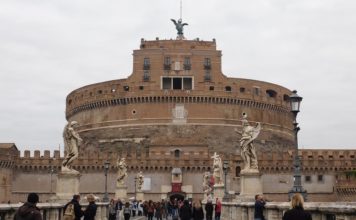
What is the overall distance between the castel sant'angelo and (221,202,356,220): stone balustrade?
1380 inches

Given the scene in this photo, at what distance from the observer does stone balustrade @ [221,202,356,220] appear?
7356 millimetres

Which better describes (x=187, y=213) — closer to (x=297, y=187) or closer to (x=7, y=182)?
(x=297, y=187)

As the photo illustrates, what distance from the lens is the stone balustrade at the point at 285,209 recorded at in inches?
290

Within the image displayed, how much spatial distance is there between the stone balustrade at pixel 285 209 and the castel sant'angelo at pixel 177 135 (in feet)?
115

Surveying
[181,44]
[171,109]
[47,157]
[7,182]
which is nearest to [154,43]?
[181,44]

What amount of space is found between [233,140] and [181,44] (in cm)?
1243

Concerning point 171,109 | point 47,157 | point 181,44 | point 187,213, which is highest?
point 181,44

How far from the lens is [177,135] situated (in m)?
63.2

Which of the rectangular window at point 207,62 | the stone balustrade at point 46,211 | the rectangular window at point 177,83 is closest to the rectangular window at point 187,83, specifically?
the rectangular window at point 177,83

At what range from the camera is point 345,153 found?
6028cm

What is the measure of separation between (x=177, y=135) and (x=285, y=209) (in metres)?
52.5

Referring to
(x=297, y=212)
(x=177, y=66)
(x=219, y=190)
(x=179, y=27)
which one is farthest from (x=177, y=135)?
(x=297, y=212)

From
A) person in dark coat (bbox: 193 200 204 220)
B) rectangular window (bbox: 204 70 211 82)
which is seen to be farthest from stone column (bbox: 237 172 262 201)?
rectangular window (bbox: 204 70 211 82)

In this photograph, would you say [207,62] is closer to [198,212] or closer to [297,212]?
[198,212]
